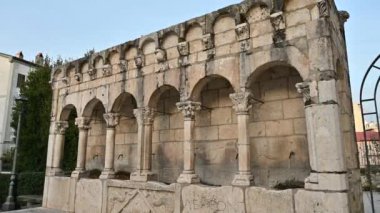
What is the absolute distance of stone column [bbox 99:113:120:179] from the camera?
21.6 ft

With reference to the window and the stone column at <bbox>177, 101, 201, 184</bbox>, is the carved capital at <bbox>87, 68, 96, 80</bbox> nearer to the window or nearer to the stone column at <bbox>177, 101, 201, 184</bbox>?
the stone column at <bbox>177, 101, 201, 184</bbox>

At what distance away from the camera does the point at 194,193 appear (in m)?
5.14

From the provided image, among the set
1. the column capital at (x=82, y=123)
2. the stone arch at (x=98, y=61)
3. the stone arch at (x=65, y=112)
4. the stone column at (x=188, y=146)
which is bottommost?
the stone column at (x=188, y=146)

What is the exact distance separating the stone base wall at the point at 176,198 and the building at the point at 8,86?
651 inches

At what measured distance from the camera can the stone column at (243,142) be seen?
4732 millimetres

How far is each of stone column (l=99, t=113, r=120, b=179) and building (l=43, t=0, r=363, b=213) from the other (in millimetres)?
23

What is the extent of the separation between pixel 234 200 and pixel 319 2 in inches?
128

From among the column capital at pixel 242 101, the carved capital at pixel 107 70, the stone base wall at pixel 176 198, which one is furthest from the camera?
the carved capital at pixel 107 70

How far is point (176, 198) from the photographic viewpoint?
533cm

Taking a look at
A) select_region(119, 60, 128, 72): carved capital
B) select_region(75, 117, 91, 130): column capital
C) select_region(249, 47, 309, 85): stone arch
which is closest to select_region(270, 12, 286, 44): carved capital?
select_region(249, 47, 309, 85): stone arch

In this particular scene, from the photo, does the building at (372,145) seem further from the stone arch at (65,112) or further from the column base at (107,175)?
the stone arch at (65,112)

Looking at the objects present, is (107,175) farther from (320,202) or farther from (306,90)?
(306,90)

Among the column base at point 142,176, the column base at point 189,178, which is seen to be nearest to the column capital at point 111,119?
the column base at point 142,176

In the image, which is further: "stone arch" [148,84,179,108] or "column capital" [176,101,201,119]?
"stone arch" [148,84,179,108]
